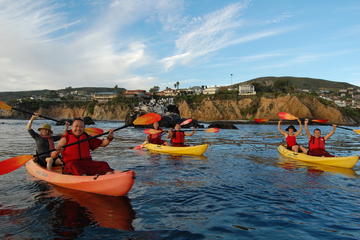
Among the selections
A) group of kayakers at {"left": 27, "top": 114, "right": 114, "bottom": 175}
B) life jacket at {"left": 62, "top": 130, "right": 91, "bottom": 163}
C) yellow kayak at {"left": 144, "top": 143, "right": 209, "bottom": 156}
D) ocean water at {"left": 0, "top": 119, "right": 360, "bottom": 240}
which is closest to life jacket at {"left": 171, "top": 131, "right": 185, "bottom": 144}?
yellow kayak at {"left": 144, "top": 143, "right": 209, "bottom": 156}

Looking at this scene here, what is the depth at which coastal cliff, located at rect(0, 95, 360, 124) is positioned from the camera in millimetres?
74000

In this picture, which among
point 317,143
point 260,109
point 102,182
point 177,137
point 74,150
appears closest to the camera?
point 102,182

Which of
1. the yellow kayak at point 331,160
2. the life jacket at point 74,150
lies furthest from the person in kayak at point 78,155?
the yellow kayak at point 331,160

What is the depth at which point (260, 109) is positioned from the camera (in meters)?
81.2

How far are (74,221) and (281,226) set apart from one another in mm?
3778

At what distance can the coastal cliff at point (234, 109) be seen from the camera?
7400cm

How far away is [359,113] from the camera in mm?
86562

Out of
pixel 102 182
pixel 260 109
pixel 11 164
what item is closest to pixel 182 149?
pixel 102 182

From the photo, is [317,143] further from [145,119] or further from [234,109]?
[234,109]

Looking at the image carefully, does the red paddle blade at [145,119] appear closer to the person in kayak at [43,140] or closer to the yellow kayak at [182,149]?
the person in kayak at [43,140]

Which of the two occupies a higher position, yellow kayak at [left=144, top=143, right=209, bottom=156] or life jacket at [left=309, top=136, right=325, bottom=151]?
life jacket at [left=309, top=136, right=325, bottom=151]

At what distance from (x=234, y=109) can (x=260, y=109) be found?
26.3 feet

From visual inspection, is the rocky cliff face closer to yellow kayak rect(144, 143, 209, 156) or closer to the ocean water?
yellow kayak rect(144, 143, 209, 156)

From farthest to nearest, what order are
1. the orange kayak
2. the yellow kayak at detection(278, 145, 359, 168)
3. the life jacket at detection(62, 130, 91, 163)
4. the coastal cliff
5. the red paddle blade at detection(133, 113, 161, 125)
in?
the coastal cliff, the yellow kayak at detection(278, 145, 359, 168), the red paddle blade at detection(133, 113, 161, 125), the life jacket at detection(62, 130, 91, 163), the orange kayak
